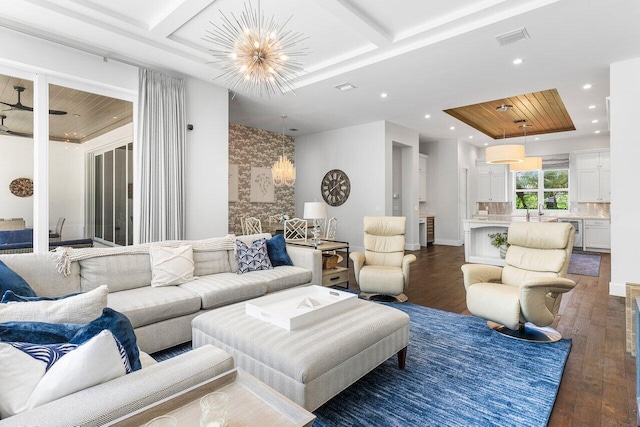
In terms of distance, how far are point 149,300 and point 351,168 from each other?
5764 millimetres

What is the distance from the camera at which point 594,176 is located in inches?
329

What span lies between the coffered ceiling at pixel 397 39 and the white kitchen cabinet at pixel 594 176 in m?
3.51

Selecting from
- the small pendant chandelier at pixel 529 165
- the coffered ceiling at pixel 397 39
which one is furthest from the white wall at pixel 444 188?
the coffered ceiling at pixel 397 39

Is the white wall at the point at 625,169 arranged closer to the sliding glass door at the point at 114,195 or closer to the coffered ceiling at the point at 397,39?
the coffered ceiling at the point at 397,39

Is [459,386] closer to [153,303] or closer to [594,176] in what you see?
[153,303]

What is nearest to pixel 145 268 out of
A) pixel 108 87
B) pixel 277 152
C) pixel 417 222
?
pixel 108 87

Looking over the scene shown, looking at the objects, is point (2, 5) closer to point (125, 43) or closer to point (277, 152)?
point (125, 43)

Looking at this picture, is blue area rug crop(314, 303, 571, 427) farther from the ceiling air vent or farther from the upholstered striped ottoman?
the ceiling air vent

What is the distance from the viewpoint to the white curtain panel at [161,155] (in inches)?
168

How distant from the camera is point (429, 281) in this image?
5.07m

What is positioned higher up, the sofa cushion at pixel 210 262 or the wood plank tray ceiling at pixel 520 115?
the wood plank tray ceiling at pixel 520 115

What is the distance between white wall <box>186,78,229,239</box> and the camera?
481 centimetres

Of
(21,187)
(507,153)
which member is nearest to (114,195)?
(21,187)

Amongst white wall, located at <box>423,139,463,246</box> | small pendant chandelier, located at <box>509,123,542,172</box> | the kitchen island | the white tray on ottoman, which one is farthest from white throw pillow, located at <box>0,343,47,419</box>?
white wall, located at <box>423,139,463,246</box>
